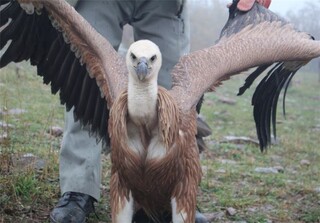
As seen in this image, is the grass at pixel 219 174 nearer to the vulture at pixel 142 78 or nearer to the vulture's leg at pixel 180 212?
the vulture at pixel 142 78

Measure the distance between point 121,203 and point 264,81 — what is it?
67.0 inches

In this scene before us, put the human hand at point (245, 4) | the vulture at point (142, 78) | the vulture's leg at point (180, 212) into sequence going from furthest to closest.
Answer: the human hand at point (245, 4), the vulture's leg at point (180, 212), the vulture at point (142, 78)

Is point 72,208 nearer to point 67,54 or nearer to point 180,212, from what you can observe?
point 180,212

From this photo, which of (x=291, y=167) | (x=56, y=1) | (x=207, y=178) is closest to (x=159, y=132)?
(x=56, y=1)

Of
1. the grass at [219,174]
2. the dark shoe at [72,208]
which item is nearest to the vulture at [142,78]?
the dark shoe at [72,208]

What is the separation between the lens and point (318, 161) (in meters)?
7.00

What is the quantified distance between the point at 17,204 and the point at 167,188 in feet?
3.76

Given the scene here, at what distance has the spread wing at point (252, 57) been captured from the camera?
3957 mm

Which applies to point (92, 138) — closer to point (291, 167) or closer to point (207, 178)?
point (207, 178)

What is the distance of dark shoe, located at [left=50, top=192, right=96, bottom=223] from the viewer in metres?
4.10

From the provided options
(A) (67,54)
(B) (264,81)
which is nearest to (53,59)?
(A) (67,54)

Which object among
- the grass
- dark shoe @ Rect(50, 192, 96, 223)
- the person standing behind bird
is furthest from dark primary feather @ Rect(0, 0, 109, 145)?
the grass

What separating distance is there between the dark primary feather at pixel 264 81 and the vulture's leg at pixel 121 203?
138cm

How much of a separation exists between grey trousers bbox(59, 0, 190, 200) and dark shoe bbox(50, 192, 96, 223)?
0.04m
